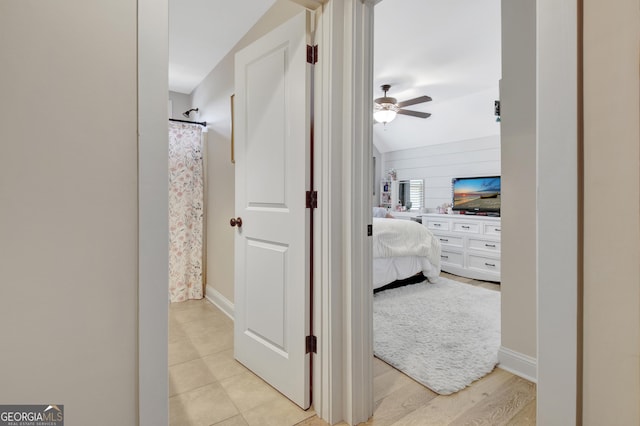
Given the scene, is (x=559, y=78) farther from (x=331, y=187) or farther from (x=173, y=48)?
(x=173, y=48)

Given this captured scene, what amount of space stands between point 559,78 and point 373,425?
1588 millimetres

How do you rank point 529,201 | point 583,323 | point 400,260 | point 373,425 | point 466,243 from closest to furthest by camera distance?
point 583,323 → point 373,425 → point 529,201 → point 400,260 → point 466,243

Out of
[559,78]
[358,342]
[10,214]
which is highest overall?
[559,78]

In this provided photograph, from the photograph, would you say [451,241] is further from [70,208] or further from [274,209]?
[70,208]

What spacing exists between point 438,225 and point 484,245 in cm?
86

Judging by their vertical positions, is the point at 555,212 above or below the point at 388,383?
above

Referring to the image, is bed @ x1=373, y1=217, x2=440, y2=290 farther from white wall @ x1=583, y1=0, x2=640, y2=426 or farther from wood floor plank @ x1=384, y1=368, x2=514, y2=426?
white wall @ x1=583, y1=0, x2=640, y2=426

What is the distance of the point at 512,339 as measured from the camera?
6.48ft

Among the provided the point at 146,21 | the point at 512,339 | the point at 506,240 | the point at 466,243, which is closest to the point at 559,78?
the point at 146,21

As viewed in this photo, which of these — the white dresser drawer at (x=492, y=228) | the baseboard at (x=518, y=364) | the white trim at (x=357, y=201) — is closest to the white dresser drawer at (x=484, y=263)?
the white dresser drawer at (x=492, y=228)

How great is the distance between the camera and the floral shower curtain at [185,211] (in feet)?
10.8

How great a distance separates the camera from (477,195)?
4.85 meters

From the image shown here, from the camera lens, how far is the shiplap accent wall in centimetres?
488

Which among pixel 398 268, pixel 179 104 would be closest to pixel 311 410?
pixel 398 268
